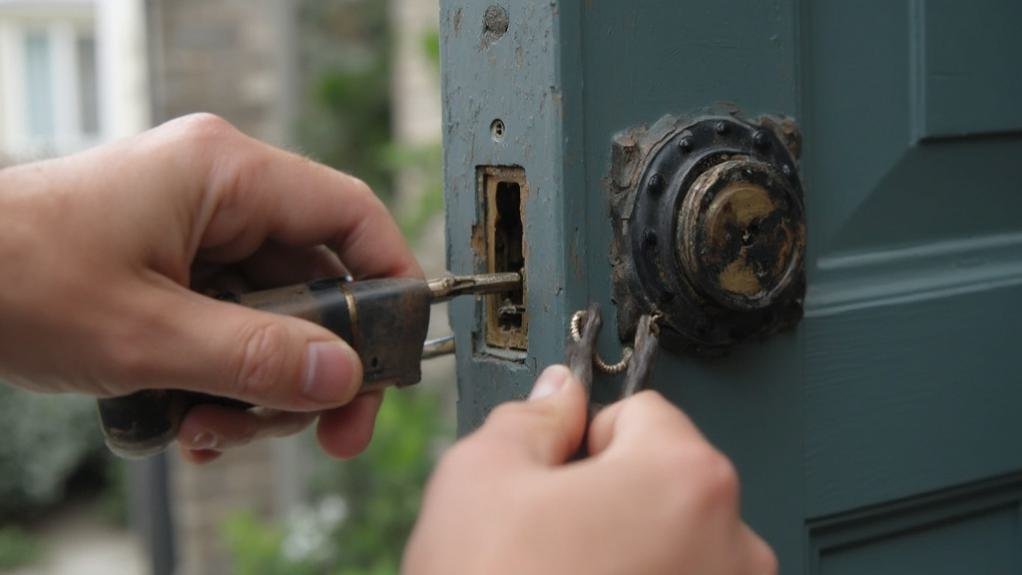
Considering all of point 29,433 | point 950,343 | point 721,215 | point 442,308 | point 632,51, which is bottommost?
point 29,433

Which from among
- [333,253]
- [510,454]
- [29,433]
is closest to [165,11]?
[29,433]

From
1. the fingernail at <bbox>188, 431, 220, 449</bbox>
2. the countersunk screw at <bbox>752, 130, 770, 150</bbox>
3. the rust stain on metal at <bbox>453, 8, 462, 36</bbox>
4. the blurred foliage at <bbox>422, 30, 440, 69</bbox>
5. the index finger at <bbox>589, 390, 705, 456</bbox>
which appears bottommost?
the fingernail at <bbox>188, 431, 220, 449</bbox>

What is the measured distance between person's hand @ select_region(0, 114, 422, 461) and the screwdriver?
0.08ft

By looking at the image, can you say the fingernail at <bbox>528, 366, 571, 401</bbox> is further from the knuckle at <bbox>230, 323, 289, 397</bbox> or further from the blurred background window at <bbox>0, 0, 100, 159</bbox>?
the blurred background window at <bbox>0, 0, 100, 159</bbox>

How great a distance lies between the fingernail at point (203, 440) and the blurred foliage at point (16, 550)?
19.9 ft

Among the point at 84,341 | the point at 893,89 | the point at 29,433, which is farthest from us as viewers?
the point at 29,433

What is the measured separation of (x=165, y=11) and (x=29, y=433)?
297 centimetres

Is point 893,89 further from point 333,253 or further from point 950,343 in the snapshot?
point 333,253

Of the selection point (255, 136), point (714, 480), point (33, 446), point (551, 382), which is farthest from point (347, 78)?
point (714, 480)

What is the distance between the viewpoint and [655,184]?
2.71ft

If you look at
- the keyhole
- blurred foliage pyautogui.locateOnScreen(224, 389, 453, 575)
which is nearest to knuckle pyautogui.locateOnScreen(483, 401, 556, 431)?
the keyhole

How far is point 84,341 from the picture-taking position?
0.79m

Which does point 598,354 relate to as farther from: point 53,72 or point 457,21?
point 53,72

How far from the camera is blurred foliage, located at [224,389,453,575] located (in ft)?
12.7
